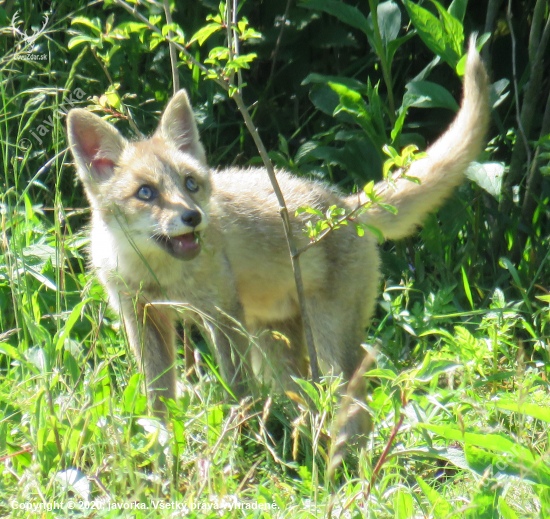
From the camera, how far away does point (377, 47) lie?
430 cm

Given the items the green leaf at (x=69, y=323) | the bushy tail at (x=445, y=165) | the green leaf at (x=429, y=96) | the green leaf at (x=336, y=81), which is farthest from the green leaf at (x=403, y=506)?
the green leaf at (x=336, y=81)

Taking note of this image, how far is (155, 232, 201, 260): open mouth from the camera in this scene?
11.1ft

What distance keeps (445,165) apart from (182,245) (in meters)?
1.57

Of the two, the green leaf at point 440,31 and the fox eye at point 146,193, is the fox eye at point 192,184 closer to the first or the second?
the fox eye at point 146,193

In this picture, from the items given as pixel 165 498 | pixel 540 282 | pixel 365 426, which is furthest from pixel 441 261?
pixel 165 498

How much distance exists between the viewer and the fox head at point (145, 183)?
339 centimetres

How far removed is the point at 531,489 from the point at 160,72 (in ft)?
12.7

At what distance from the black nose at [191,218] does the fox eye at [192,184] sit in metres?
0.37

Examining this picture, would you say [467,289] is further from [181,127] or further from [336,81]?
[181,127]

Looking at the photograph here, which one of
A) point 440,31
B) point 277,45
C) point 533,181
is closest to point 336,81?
point 440,31

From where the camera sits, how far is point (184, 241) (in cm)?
340

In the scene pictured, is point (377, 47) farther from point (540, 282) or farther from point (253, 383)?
point (253, 383)

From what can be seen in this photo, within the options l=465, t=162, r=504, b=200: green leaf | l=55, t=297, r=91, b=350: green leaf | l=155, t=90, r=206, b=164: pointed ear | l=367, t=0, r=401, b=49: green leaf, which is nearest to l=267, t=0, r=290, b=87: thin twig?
l=367, t=0, r=401, b=49: green leaf

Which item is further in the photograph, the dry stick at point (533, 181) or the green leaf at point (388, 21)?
the dry stick at point (533, 181)
